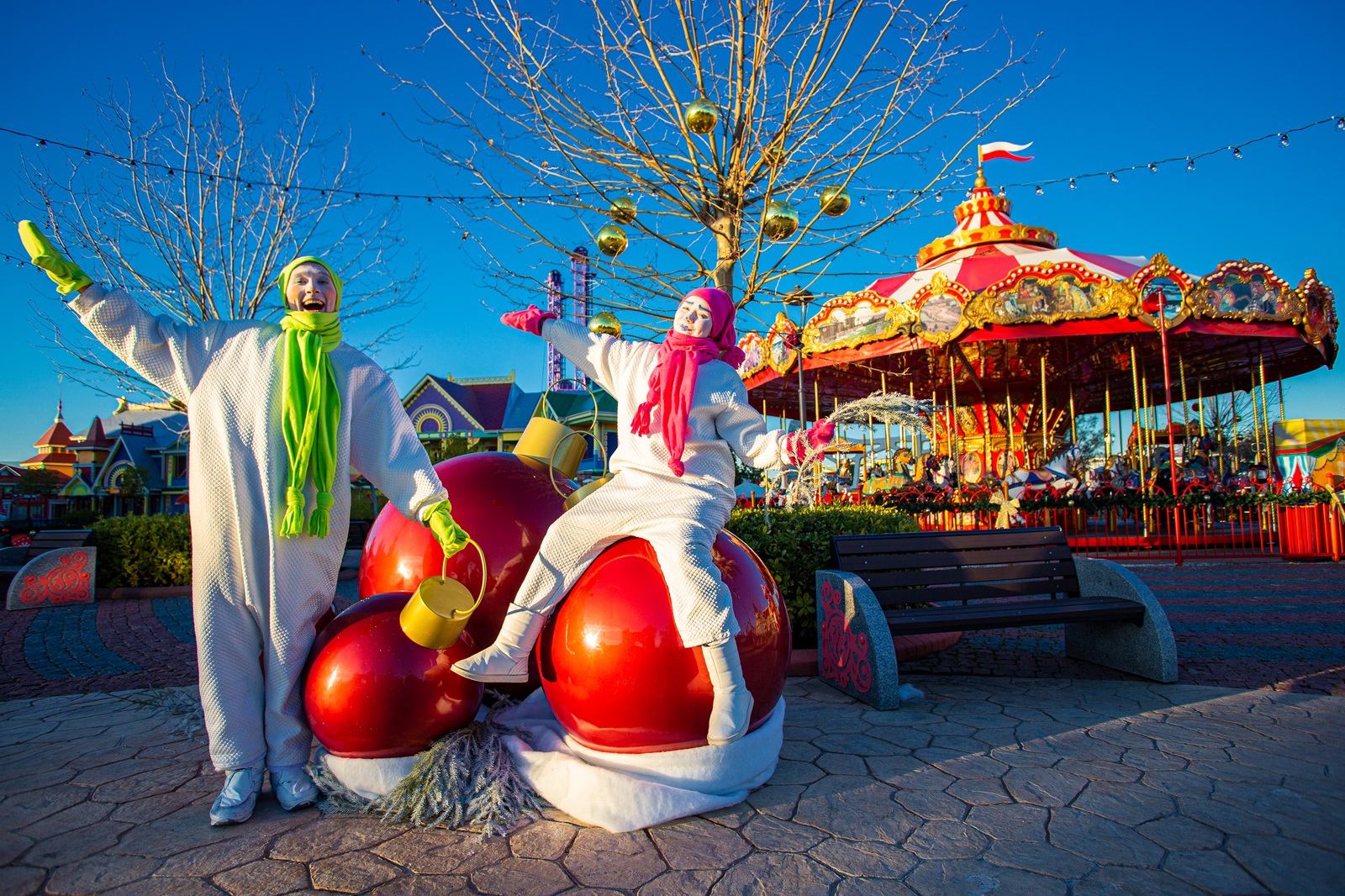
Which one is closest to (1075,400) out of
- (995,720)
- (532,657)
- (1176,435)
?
(1176,435)

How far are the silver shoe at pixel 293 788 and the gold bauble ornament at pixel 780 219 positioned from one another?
4753mm

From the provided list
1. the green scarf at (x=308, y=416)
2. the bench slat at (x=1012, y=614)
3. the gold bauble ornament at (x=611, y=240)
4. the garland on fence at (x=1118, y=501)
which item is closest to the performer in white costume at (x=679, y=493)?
the green scarf at (x=308, y=416)

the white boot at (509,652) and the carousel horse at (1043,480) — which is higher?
the carousel horse at (1043,480)

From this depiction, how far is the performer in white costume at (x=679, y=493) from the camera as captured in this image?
248cm

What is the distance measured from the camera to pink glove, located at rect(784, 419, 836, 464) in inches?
102

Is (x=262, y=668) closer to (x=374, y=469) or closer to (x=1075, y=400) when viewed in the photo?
(x=374, y=469)

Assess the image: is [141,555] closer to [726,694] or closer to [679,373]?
[679,373]

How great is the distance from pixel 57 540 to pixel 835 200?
1007 centimetres

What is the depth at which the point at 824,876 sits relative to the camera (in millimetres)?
2137

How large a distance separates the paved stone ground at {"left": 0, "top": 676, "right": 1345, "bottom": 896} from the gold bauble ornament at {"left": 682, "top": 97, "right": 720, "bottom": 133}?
14.2 ft

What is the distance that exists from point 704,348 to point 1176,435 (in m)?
32.1

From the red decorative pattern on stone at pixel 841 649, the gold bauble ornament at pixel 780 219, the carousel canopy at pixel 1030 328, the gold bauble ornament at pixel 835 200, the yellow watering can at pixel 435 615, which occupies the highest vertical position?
the carousel canopy at pixel 1030 328

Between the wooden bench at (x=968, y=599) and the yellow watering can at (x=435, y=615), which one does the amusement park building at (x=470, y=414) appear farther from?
the yellow watering can at (x=435, y=615)

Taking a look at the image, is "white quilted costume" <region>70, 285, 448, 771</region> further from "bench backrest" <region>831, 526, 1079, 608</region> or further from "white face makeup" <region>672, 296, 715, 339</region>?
"bench backrest" <region>831, 526, 1079, 608</region>
